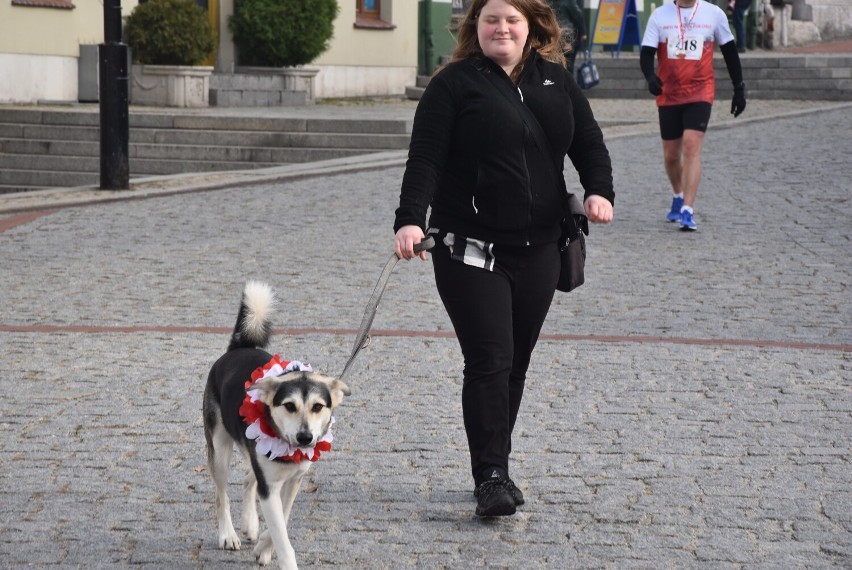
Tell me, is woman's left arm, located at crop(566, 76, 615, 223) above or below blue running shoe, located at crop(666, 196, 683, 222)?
above

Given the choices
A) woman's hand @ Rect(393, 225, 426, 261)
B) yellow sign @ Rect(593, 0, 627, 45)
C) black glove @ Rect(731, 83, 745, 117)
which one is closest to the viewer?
woman's hand @ Rect(393, 225, 426, 261)

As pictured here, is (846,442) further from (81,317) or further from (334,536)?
(81,317)

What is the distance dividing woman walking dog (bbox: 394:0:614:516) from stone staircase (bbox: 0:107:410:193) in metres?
12.4

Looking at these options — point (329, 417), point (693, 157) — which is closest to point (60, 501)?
point (329, 417)

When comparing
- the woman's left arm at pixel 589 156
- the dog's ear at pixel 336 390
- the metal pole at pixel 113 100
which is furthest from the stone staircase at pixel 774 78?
the dog's ear at pixel 336 390

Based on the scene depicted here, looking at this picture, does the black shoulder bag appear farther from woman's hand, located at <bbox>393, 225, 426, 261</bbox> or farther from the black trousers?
woman's hand, located at <bbox>393, 225, 426, 261</bbox>

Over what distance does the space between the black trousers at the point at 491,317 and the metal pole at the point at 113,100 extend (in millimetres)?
9303

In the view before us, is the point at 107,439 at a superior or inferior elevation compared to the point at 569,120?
inferior

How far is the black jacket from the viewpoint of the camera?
4.87 meters

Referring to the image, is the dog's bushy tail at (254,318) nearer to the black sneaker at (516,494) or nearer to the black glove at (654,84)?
the black sneaker at (516,494)

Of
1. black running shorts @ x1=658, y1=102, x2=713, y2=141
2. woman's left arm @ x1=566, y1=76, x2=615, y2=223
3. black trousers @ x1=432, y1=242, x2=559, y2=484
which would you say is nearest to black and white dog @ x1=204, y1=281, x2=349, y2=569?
black trousers @ x1=432, y1=242, x2=559, y2=484

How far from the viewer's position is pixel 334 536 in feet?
15.7

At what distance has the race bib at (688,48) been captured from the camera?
11.4 m

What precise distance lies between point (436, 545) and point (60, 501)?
1394 millimetres
